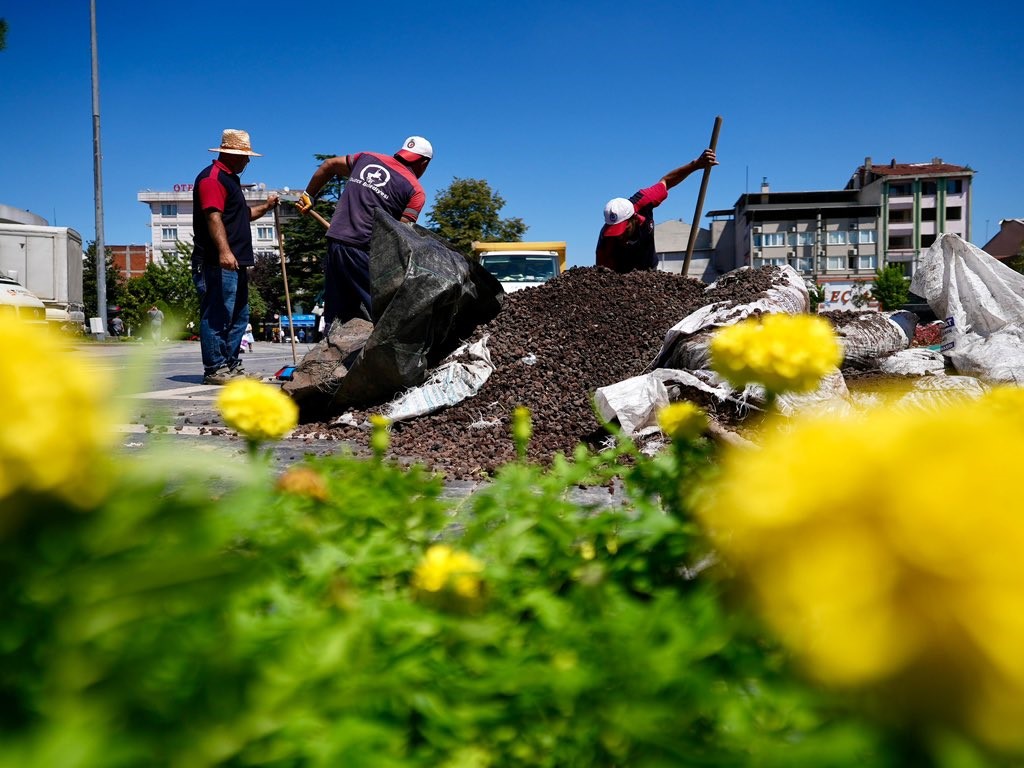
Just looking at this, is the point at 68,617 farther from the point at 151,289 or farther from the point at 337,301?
the point at 151,289

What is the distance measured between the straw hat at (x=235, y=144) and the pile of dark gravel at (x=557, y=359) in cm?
311

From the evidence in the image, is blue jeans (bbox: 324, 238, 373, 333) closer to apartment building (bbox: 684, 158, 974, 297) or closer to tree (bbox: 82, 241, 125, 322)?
tree (bbox: 82, 241, 125, 322)

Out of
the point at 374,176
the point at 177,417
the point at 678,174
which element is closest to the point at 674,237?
the point at 678,174

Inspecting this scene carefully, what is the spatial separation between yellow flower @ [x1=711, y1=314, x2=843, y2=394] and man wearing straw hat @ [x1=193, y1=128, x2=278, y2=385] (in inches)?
271

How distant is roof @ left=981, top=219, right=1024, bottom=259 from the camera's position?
71125mm

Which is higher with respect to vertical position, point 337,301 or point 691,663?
point 337,301

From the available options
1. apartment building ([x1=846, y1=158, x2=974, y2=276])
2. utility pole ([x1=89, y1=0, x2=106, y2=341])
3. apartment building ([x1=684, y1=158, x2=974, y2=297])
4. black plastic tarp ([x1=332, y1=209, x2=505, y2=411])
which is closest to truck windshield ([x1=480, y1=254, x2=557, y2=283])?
black plastic tarp ([x1=332, y1=209, x2=505, y2=411])

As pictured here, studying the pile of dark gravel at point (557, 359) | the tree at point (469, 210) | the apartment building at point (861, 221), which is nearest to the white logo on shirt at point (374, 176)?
the pile of dark gravel at point (557, 359)

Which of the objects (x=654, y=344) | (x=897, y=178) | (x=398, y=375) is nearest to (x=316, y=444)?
(x=398, y=375)

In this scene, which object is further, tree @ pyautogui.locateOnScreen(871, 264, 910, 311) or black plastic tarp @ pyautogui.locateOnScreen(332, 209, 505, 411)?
tree @ pyautogui.locateOnScreen(871, 264, 910, 311)

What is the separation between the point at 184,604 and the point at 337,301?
6166mm

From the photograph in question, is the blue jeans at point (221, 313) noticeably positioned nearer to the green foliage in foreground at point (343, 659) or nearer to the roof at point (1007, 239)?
the green foliage in foreground at point (343, 659)

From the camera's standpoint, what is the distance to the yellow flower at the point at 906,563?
35 cm

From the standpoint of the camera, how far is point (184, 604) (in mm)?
471
